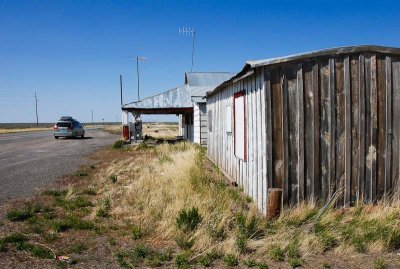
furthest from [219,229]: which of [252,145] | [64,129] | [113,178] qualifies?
[64,129]

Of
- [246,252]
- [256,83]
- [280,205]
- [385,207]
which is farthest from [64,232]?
[385,207]

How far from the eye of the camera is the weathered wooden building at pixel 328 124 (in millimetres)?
6172

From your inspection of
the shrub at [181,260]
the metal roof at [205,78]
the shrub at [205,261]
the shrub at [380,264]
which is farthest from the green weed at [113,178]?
the metal roof at [205,78]

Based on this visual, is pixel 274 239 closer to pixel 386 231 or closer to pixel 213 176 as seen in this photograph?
pixel 386 231

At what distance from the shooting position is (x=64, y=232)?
19.5 feet

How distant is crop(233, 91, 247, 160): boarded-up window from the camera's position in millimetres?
7664

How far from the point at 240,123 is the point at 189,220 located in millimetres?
3015

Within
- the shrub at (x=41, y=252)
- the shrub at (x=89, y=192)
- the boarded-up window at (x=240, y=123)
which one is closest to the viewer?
the shrub at (x=41, y=252)

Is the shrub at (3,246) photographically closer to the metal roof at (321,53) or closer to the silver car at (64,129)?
the metal roof at (321,53)

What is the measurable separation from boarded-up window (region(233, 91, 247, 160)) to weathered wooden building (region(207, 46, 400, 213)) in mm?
927

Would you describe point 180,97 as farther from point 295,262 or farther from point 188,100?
point 295,262

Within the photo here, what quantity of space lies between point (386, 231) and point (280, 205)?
1.55 m

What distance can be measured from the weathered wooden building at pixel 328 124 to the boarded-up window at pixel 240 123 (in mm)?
927

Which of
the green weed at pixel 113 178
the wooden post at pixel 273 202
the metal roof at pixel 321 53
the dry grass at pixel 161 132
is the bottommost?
the green weed at pixel 113 178
